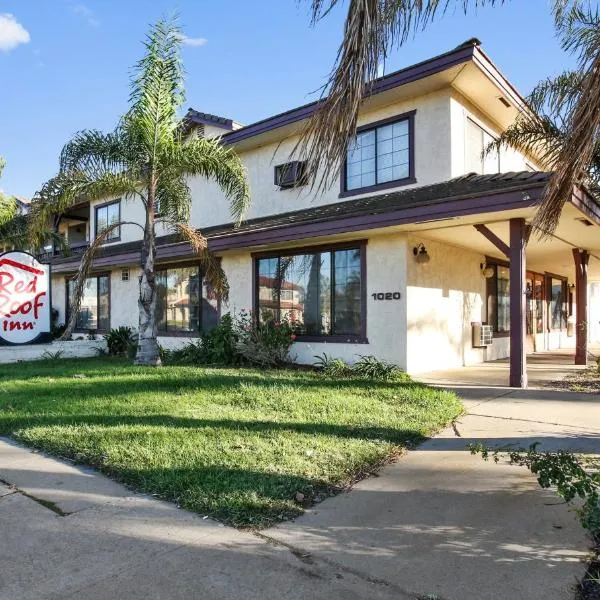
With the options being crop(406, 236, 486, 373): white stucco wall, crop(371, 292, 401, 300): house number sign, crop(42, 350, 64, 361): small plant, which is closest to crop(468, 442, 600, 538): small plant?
crop(371, 292, 401, 300): house number sign

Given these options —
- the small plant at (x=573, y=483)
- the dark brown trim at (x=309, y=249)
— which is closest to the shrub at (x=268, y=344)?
the dark brown trim at (x=309, y=249)

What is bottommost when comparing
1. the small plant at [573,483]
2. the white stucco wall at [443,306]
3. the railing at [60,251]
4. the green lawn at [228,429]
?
the green lawn at [228,429]

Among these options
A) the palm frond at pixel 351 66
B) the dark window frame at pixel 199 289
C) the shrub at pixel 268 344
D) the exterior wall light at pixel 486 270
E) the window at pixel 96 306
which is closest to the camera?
the palm frond at pixel 351 66


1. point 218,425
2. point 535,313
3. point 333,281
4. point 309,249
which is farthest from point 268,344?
point 535,313

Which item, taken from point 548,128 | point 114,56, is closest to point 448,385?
point 548,128

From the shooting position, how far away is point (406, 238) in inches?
406

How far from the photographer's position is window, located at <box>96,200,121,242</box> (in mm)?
18891

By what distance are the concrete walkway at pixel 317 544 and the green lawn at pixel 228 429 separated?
0.24m

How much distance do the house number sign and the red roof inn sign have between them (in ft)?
30.5

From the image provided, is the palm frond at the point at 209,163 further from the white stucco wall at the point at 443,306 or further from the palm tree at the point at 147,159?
the white stucco wall at the point at 443,306

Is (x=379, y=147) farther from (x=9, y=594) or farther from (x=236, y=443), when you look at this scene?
(x=9, y=594)

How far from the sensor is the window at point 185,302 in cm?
1447

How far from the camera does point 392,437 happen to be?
563cm

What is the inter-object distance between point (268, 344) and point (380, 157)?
4.94 metres
